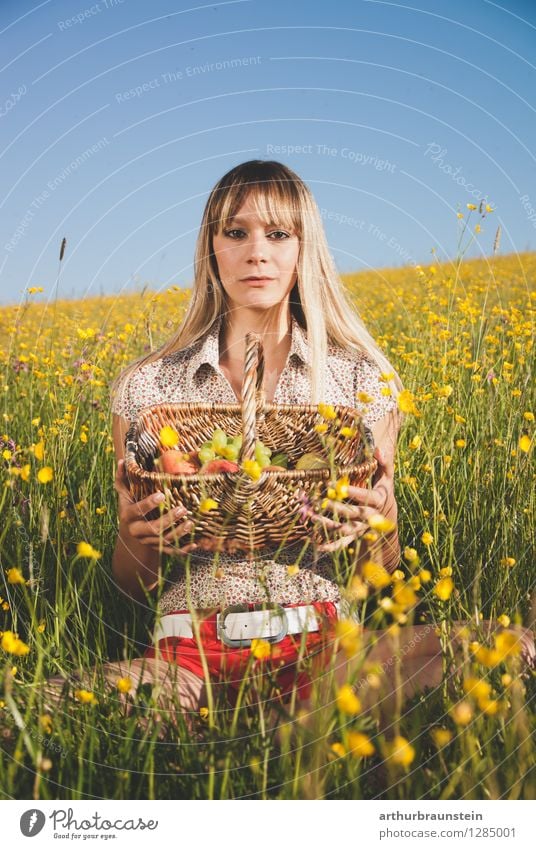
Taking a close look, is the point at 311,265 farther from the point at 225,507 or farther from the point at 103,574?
the point at 103,574

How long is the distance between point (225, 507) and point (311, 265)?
0.93 metres

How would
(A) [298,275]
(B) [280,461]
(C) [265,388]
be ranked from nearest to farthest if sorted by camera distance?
(B) [280,461] < (A) [298,275] < (C) [265,388]

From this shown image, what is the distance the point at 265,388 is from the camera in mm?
2475

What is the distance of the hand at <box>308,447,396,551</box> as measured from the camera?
1579 millimetres

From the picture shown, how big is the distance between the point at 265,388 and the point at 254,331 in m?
0.20

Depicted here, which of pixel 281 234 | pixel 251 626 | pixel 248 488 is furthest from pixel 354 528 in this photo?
pixel 281 234

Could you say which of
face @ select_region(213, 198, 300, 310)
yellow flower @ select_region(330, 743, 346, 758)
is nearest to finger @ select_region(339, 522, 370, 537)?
yellow flower @ select_region(330, 743, 346, 758)

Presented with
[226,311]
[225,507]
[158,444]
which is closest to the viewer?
[225,507]

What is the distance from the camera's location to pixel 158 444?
2.06 meters

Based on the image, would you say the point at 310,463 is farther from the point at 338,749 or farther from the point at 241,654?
the point at 338,749

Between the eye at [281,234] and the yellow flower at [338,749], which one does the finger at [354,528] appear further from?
the eye at [281,234]

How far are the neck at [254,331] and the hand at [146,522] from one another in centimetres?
67

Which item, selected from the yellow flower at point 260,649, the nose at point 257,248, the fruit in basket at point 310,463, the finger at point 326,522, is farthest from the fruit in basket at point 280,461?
the yellow flower at point 260,649
